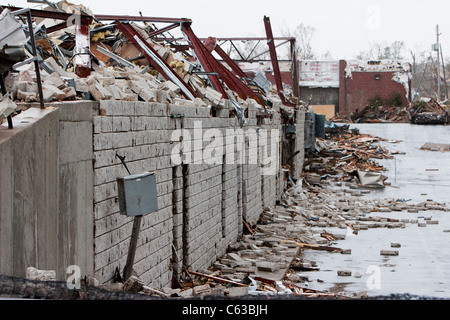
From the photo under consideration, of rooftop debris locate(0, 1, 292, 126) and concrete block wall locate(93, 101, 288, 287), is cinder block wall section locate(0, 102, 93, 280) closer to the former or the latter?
concrete block wall locate(93, 101, 288, 287)

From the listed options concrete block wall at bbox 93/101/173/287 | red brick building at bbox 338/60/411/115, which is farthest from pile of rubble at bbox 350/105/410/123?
concrete block wall at bbox 93/101/173/287

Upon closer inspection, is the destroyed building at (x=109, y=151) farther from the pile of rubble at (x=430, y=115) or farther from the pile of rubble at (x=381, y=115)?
the pile of rubble at (x=381, y=115)

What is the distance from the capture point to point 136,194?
7117mm

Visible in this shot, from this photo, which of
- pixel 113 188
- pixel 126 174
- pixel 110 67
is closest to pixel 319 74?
pixel 110 67

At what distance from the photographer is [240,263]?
39.8 feet

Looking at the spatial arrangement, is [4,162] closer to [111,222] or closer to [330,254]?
[111,222]

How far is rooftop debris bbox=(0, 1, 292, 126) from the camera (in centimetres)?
736

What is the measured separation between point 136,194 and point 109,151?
2.14 feet

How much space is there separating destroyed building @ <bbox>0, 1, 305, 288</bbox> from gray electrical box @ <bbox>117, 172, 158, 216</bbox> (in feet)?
0.94

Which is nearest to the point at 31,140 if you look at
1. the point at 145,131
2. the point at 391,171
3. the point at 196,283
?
the point at 145,131

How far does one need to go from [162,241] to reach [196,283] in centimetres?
137

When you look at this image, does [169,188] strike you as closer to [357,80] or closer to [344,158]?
[344,158]

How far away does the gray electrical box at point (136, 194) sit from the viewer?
23.0ft

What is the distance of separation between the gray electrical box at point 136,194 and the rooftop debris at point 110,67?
1.10 metres
